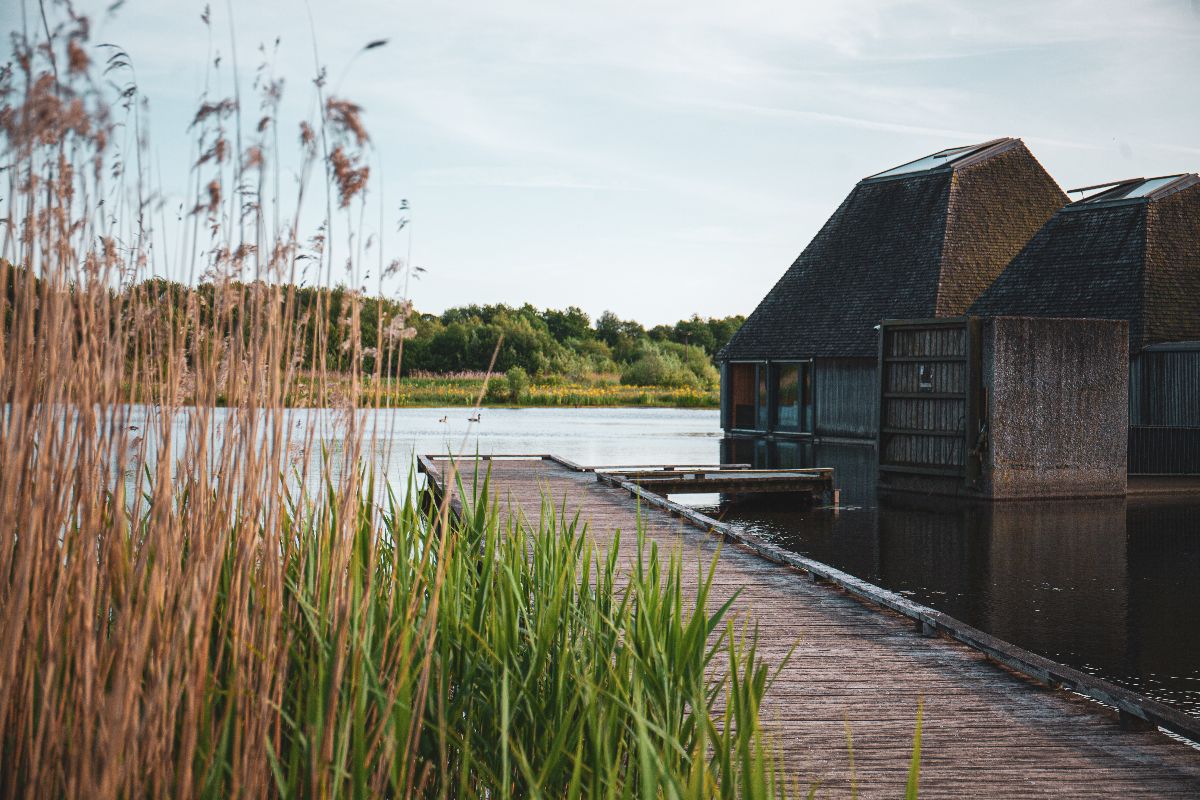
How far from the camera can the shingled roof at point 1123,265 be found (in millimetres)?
16531

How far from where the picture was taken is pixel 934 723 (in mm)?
3441

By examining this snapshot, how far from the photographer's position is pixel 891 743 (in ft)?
10.6

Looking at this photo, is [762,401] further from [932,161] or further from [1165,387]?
[1165,387]

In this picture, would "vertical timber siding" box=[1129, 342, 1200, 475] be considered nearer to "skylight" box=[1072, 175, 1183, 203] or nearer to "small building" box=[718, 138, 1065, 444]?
"skylight" box=[1072, 175, 1183, 203]

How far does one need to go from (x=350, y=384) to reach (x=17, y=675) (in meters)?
0.99

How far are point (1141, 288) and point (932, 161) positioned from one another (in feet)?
27.3

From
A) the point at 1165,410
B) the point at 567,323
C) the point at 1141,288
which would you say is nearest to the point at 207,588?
the point at 1165,410

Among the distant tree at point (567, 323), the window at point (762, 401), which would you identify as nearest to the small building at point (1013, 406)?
the window at point (762, 401)

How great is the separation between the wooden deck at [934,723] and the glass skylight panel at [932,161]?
67.4ft

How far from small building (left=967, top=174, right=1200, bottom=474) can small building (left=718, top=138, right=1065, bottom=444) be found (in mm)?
1697

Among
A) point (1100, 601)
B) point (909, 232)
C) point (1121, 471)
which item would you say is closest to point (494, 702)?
point (1100, 601)

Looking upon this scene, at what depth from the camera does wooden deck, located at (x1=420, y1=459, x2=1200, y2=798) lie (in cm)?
297

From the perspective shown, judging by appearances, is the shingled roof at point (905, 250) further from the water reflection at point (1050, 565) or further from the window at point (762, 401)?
the water reflection at point (1050, 565)

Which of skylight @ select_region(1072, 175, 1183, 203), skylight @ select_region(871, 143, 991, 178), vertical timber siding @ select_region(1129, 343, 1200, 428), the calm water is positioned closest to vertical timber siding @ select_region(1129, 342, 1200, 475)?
vertical timber siding @ select_region(1129, 343, 1200, 428)
